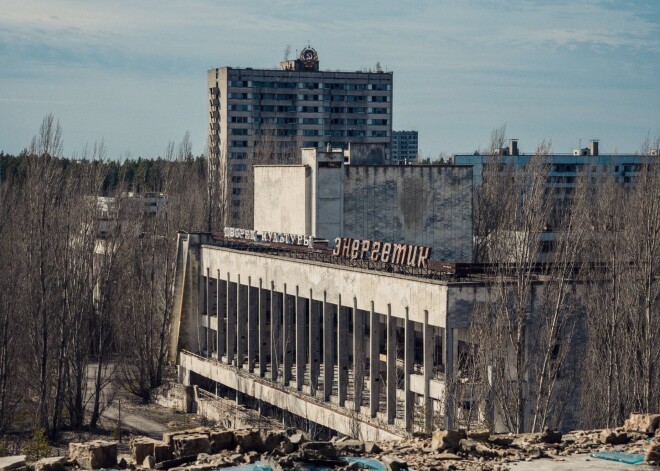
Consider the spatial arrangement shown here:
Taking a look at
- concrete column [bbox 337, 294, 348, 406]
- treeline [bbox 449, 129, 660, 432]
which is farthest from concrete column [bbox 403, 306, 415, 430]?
concrete column [bbox 337, 294, 348, 406]

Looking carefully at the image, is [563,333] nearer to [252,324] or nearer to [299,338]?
[299,338]

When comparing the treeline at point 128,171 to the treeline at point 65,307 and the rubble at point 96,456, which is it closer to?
the treeline at point 65,307

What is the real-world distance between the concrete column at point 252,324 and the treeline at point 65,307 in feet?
22.9

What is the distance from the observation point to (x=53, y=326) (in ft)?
198

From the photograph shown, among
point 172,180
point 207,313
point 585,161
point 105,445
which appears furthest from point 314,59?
point 105,445

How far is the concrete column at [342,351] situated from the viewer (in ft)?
171

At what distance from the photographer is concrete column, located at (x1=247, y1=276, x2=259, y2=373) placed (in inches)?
2510

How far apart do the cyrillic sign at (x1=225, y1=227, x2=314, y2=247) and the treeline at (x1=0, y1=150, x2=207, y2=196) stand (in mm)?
8594

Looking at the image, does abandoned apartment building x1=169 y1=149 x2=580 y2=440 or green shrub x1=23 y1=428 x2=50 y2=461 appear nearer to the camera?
green shrub x1=23 y1=428 x2=50 y2=461

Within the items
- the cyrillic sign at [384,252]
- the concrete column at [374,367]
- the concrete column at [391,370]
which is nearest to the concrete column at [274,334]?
the cyrillic sign at [384,252]

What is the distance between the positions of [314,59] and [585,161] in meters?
32.1

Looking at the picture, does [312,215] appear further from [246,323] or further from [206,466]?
[206,466]

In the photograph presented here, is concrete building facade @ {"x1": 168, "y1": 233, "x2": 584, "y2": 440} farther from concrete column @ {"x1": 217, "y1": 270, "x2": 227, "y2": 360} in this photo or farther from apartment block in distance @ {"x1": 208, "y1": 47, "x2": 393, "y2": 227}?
apartment block in distance @ {"x1": 208, "y1": 47, "x2": 393, "y2": 227}

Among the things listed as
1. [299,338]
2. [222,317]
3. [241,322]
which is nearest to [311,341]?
[299,338]
